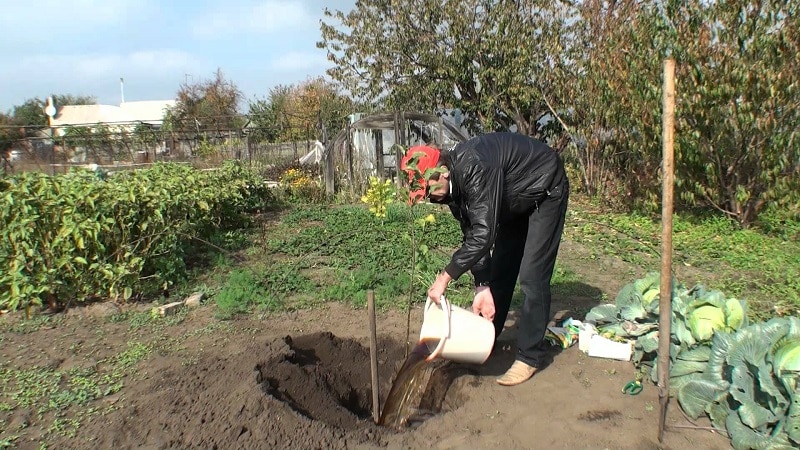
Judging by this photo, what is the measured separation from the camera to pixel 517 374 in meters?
3.43

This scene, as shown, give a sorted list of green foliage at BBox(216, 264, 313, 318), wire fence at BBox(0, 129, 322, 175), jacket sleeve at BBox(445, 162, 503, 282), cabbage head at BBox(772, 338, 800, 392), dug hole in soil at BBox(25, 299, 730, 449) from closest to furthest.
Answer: cabbage head at BBox(772, 338, 800, 392) → dug hole in soil at BBox(25, 299, 730, 449) → jacket sleeve at BBox(445, 162, 503, 282) → green foliage at BBox(216, 264, 313, 318) → wire fence at BBox(0, 129, 322, 175)

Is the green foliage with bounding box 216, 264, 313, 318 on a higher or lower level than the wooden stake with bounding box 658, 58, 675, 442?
lower

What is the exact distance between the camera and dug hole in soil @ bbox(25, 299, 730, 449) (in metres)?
2.81

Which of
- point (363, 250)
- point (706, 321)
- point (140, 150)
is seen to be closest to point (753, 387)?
point (706, 321)

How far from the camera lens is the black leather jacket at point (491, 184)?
3027mm

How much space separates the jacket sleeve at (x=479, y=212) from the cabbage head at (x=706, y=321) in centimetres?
117

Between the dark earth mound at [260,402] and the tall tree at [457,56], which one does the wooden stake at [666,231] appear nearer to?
the dark earth mound at [260,402]

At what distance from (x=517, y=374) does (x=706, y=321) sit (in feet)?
3.50

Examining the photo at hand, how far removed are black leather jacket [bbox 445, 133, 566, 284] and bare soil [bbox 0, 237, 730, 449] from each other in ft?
2.55

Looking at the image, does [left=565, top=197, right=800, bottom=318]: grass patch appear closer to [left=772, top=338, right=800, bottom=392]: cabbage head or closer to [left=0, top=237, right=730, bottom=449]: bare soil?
[left=0, top=237, right=730, bottom=449]: bare soil

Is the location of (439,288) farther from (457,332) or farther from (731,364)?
(731,364)

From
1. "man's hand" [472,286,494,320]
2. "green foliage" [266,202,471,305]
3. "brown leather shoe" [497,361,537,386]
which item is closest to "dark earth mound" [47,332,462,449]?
"brown leather shoe" [497,361,537,386]

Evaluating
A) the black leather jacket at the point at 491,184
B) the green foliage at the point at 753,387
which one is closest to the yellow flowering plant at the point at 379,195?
the black leather jacket at the point at 491,184

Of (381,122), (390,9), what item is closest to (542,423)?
(381,122)
